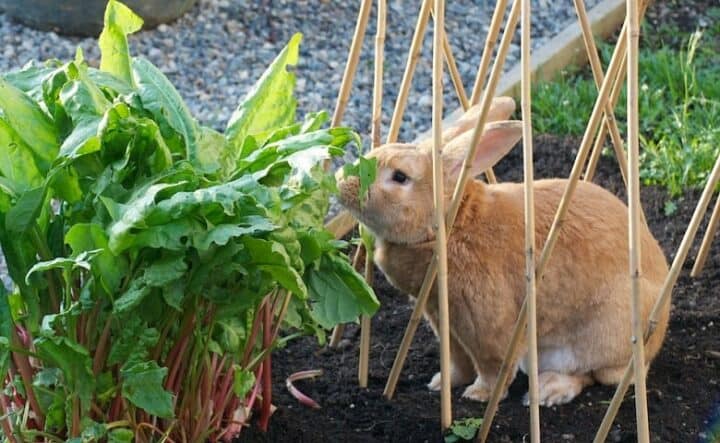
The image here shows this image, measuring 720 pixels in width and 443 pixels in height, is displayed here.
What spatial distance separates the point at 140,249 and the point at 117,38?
2.51ft

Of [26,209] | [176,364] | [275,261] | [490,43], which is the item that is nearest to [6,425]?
[176,364]

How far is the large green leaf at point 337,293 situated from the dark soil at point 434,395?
1.79 ft

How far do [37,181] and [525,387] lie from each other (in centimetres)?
194

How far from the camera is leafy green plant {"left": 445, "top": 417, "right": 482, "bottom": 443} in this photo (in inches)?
160

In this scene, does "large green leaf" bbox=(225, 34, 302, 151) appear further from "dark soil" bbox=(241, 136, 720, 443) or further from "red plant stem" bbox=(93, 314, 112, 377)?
"dark soil" bbox=(241, 136, 720, 443)

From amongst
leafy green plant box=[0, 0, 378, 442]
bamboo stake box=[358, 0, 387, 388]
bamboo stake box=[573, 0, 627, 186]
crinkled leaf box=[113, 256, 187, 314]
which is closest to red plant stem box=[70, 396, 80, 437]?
leafy green plant box=[0, 0, 378, 442]

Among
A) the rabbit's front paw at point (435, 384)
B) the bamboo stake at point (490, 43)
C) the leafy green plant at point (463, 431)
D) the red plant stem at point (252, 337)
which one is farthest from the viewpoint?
the rabbit's front paw at point (435, 384)

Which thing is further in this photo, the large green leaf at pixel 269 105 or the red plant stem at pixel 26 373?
the large green leaf at pixel 269 105

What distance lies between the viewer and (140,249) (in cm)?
323

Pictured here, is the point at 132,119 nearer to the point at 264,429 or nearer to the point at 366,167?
the point at 366,167

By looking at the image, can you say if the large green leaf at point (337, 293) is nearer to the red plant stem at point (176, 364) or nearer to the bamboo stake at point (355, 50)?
the red plant stem at point (176, 364)

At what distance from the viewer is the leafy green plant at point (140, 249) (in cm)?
317

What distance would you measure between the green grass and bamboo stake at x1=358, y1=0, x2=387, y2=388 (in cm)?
208

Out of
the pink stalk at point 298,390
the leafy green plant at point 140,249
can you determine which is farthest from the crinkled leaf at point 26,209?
the pink stalk at point 298,390
